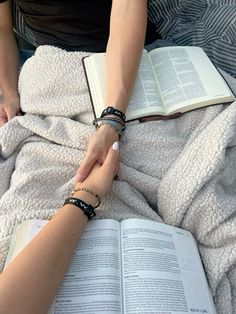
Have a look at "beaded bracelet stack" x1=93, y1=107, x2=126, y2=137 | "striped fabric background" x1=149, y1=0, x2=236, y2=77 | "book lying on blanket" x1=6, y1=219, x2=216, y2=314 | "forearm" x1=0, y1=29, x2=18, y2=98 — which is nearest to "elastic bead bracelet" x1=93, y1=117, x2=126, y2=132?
"beaded bracelet stack" x1=93, y1=107, x2=126, y2=137

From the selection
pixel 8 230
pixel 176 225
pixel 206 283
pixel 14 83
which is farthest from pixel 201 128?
pixel 14 83

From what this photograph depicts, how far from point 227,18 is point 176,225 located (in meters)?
0.72

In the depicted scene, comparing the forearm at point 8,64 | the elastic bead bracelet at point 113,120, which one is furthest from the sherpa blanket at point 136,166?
the forearm at point 8,64

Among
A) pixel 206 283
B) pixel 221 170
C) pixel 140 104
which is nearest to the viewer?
pixel 206 283

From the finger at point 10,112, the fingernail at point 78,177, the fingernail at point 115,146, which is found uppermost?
the fingernail at point 115,146

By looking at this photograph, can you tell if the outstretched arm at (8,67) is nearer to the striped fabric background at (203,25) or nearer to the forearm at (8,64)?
the forearm at (8,64)

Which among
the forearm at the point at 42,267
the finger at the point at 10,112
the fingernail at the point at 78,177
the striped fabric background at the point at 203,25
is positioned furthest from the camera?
the striped fabric background at the point at 203,25

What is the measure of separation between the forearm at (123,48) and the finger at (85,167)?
15 cm

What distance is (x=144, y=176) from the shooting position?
895mm

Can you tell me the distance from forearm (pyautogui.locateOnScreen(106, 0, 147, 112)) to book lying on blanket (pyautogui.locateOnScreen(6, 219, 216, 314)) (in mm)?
305

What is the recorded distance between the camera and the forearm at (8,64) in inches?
47.2

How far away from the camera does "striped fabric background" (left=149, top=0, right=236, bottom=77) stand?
1265 millimetres

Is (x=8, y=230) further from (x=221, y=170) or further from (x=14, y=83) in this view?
(x=14, y=83)

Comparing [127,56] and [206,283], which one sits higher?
[127,56]
